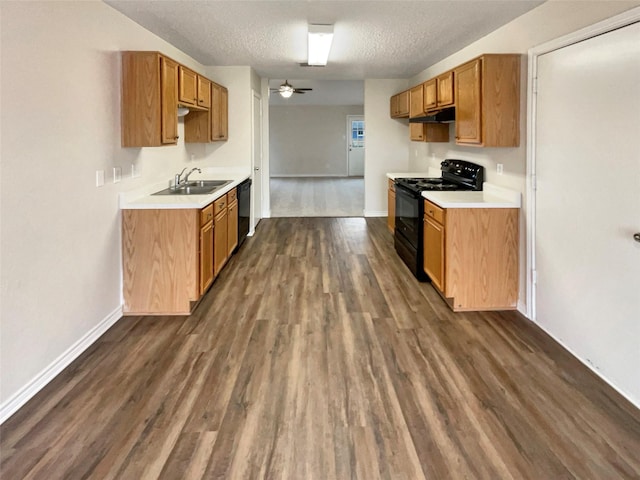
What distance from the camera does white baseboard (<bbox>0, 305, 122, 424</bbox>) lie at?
2.39 meters

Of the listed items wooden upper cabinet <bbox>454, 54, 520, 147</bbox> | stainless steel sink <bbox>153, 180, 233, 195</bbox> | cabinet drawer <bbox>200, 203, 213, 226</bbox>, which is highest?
wooden upper cabinet <bbox>454, 54, 520, 147</bbox>

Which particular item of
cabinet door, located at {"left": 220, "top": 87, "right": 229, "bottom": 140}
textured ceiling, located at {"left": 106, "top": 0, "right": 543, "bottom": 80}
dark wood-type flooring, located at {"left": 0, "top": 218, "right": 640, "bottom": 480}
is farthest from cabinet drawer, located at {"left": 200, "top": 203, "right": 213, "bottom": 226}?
cabinet door, located at {"left": 220, "top": 87, "right": 229, "bottom": 140}

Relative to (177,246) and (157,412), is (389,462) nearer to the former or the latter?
(157,412)

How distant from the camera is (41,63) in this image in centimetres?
262

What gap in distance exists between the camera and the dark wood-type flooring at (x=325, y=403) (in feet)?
6.59

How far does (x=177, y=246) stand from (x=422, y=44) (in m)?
3.30

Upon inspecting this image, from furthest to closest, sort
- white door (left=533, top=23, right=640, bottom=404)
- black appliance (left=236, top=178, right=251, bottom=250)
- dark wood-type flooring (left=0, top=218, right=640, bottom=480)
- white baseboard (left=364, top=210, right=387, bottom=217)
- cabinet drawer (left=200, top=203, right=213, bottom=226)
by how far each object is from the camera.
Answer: white baseboard (left=364, top=210, right=387, bottom=217)
black appliance (left=236, top=178, right=251, bottom=250)
cabinet drawer (left=200, top=203, right=213, bottom=226)
white door (left=533, top=23, right=640, bottom=404)
dark wood-type flooring (left=0, top=218, right=640, bottom=480)

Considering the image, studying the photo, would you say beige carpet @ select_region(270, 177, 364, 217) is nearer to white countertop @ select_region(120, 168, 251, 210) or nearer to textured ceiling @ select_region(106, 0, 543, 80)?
textured ceiling @ select_region(106, 0, 543, 80)

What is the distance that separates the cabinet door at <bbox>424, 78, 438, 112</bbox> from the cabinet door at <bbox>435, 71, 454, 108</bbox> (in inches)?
4.1

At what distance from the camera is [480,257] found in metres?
3.86

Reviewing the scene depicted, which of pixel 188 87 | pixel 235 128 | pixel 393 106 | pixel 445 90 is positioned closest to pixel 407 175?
pixel 393 106

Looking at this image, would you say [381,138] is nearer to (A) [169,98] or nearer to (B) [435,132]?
(B) [435,132]

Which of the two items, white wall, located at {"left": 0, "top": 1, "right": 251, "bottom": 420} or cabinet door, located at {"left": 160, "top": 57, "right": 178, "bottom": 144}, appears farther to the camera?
cabinet door, located at {"left": 160, "top": 57, "right": 178, "bottom": 144}

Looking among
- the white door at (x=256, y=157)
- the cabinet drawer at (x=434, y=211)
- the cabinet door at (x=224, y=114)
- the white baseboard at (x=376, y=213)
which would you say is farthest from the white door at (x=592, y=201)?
the white baseboard at (x=376, y=213)
